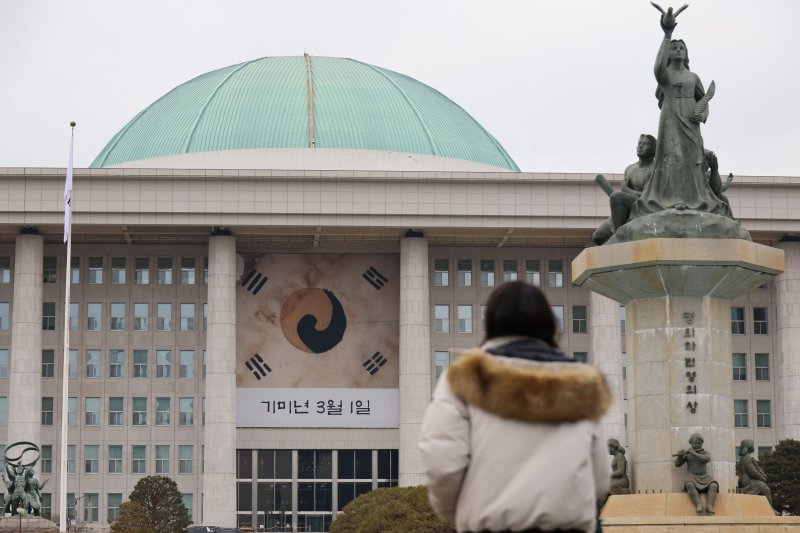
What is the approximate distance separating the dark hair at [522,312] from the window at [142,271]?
76532mm

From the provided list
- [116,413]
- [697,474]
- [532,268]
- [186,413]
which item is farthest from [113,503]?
[697,474]

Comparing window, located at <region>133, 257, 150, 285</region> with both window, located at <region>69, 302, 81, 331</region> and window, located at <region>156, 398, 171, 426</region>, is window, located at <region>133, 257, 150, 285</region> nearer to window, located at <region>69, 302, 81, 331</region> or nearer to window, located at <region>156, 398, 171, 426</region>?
window, located at <region>69, 302, 81, 331</region>

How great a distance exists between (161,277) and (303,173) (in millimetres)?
10971

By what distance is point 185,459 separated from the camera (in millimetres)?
82812

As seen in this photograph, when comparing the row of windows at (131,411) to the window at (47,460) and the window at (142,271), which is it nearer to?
the window at (47,460)

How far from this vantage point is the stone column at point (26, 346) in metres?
78.9

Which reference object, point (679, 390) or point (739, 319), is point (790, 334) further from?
point (679, 390)

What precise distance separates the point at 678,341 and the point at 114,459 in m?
61.4

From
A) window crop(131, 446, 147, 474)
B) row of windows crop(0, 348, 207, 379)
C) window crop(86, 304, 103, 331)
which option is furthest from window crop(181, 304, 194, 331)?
window crop(131, 446, 147, 474)

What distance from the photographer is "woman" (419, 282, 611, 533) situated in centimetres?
882

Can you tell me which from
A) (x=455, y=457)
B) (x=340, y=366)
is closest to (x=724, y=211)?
(x=455, y=457)

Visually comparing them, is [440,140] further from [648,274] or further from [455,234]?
[648,274]

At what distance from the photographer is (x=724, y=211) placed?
84.7ft

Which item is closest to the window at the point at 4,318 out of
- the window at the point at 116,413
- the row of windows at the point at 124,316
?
the row of windows at the point at 124,316
